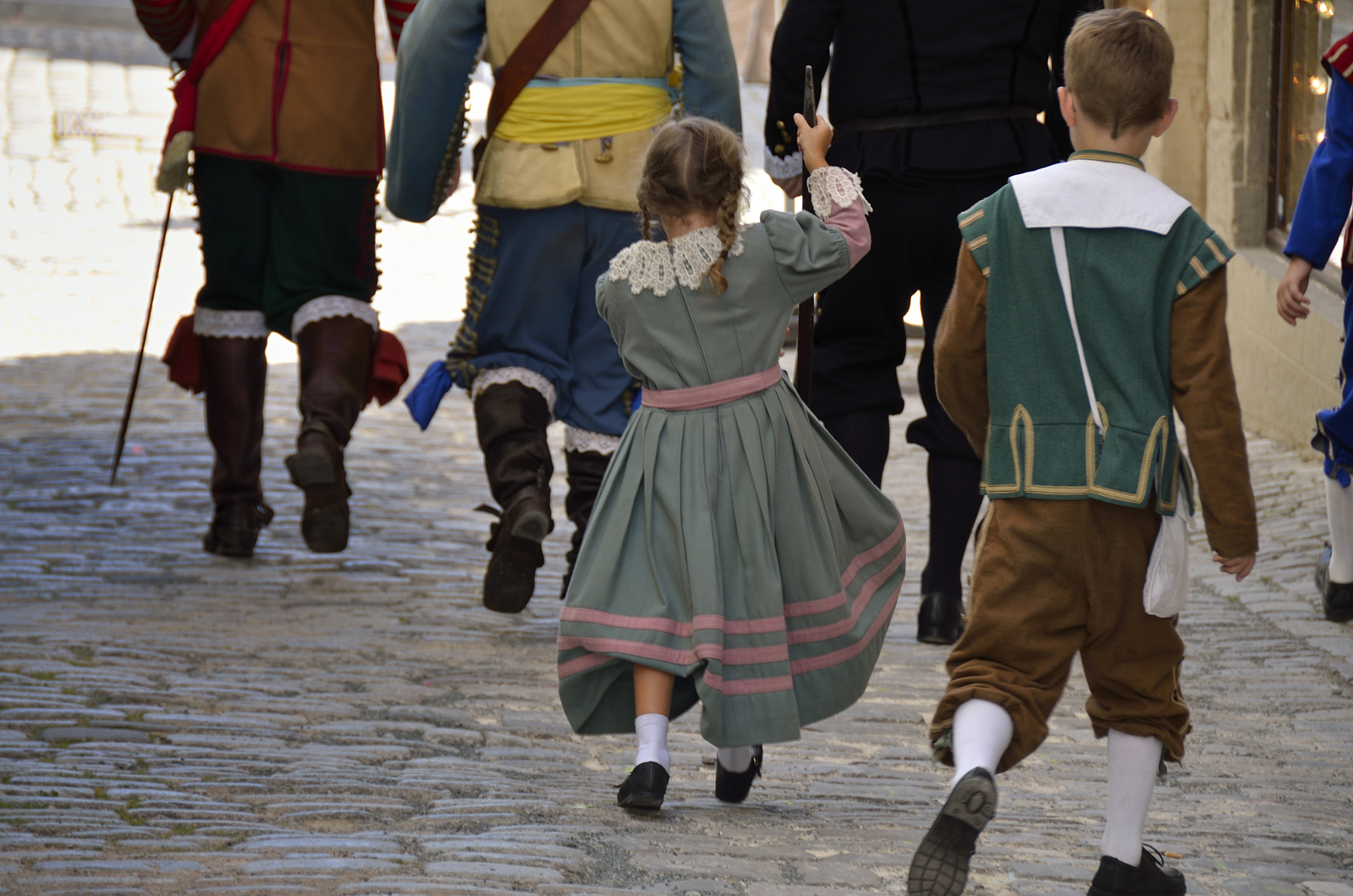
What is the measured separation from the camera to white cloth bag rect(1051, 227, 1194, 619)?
2.82 m

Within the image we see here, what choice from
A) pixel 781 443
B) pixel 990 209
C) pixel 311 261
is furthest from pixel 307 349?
pixel 990 209

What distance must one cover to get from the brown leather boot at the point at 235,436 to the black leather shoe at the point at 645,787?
2.95 meters

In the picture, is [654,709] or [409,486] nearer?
[654,709]

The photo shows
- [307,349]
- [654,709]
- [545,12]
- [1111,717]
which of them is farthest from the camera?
[307,349]

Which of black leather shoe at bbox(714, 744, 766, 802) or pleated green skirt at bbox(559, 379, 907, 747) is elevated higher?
pleated green skirt at bbox(559, 379, 907, 747)

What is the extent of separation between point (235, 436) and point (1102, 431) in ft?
12.1

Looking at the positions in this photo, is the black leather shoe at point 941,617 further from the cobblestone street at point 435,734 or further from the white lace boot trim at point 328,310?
the white lace boot trim at point 328,310

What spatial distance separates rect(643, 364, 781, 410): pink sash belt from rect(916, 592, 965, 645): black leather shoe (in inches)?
65.7

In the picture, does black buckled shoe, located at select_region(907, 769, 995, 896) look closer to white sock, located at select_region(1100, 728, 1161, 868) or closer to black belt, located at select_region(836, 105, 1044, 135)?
white sock, located at select_region(1100, 728, 1161, 868)

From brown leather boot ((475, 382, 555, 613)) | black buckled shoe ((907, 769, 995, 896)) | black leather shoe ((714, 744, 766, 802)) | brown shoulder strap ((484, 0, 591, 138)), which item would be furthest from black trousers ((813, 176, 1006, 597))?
black buckled shoe ((907, 769, 995, 896))

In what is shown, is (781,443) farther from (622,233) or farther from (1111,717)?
(622,233)

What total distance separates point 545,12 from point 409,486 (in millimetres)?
3145

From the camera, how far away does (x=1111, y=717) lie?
290 centimetres

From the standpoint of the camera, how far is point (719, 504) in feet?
11.0
